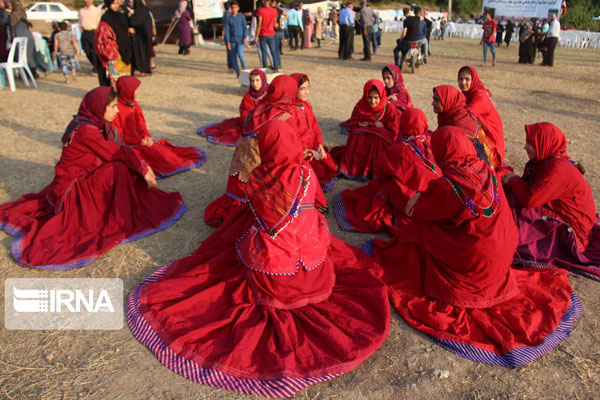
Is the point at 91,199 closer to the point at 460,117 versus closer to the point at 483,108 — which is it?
the point at 460,117

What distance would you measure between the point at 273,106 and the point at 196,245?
5.50 ft

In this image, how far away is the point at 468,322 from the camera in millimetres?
3135

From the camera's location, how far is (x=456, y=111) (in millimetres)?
4918

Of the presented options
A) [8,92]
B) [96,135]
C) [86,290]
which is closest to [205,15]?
[8,92]

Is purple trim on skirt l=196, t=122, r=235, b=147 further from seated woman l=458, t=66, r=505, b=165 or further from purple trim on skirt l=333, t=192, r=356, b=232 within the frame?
seated woman l=458, t=66, r=505, b=165

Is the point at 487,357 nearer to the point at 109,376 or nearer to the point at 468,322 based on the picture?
the point at 468,322

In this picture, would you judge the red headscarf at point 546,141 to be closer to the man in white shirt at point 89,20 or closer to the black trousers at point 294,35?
the man in white shirt at point 89,20

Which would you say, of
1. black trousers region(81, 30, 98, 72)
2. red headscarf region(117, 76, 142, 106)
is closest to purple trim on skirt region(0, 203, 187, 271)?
red headscarf region(117, 76, 142, 106)

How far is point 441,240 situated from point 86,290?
2812 mm

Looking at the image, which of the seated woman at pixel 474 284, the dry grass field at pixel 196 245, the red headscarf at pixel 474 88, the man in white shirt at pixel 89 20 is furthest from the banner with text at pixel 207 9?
the seated woman at pixel 474 284

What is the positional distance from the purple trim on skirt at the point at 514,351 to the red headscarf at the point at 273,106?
8.92 ft

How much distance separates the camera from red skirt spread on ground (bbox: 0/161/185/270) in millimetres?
4020

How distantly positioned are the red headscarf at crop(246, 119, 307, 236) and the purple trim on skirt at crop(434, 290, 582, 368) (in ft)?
4.54

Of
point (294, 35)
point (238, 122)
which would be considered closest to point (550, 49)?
point (294, 35)
